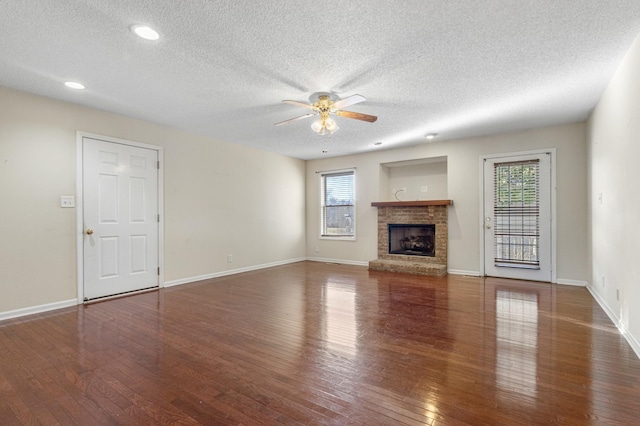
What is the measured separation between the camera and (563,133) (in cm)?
479

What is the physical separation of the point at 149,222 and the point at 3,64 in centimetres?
238

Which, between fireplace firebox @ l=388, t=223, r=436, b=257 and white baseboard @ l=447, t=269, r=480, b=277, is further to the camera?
fireplace firebox @ l=388, t=223, r=436, b=257

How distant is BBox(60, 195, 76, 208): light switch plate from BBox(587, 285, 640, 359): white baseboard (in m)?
5.85

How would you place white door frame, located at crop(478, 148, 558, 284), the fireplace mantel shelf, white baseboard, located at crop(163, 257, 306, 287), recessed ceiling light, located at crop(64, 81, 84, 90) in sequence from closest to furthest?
recessed ceiling light, located at crop(64, 81, 84, 90), white door frame, located at crop(478, 148, 558, 284), white baseboard, located at crop(163, 257, 306, 287), the fireplace mantel shelf

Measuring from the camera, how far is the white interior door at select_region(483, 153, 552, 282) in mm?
4895

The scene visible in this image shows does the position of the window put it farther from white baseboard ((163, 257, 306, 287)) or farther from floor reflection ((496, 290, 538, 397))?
floor reflection ((496, 290, 538, 397))

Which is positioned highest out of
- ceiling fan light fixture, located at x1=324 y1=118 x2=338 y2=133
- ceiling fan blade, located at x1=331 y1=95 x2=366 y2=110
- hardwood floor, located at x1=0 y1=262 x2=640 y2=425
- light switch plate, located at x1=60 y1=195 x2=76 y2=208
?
ceiling fan blade, located at x1=331 y1=95 x2=366 y2=110

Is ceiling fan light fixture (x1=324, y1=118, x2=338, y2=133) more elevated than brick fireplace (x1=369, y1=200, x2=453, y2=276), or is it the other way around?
ceiling fan light fixture (x1=324, y1=118, x2=338, y2=133)

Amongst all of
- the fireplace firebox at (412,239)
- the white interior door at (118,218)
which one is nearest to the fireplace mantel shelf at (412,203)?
the fireplace firebox at (412,239)

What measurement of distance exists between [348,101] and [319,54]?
2.23 feet

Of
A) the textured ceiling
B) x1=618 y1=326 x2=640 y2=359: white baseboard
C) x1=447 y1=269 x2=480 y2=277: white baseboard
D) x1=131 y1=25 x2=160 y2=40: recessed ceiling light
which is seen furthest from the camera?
x1=447 y1=269 x2=480 y2=277: white baseboard

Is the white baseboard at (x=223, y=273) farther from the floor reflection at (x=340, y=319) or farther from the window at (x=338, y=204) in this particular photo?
the floor reflection at (x=340, y=319)

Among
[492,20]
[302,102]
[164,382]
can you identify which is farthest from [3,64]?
[492,20]

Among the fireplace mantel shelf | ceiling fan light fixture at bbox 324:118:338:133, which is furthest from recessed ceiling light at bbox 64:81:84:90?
the fireplace mantel shelf
